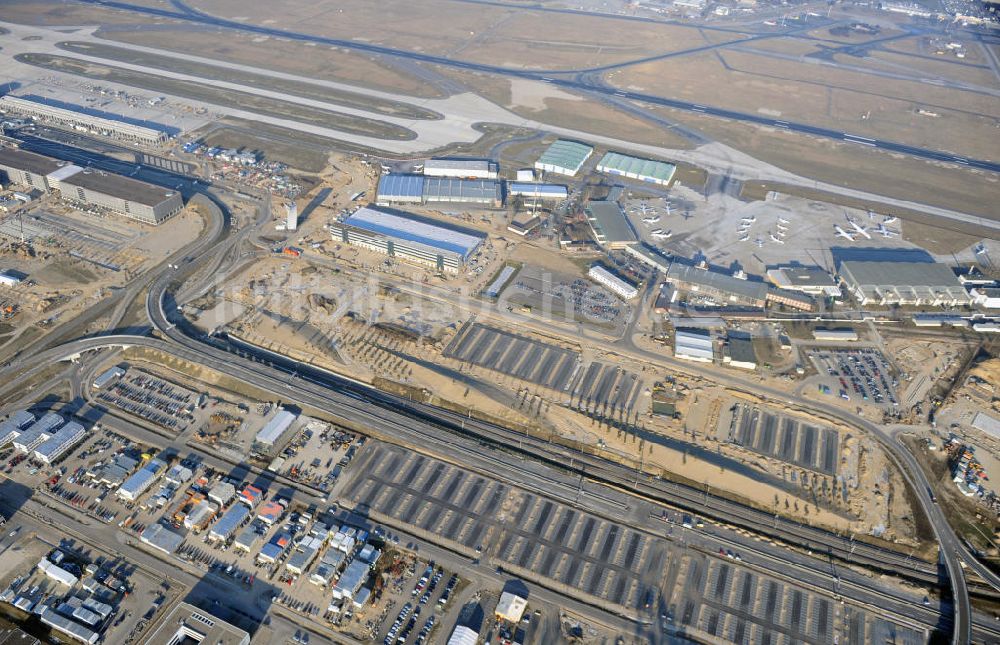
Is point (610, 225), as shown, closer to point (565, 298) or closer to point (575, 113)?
point (565, 298)

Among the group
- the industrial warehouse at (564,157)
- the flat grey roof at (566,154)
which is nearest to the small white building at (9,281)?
the industrial warehouse at (564,157)

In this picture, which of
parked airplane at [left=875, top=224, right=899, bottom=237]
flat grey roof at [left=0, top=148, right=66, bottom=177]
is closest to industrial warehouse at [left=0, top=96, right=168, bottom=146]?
flat grey roof at [left=0, top=148, right=66, bottom=177]

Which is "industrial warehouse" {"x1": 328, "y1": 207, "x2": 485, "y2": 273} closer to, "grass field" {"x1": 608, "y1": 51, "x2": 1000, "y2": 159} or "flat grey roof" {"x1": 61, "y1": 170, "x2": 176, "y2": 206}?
"flat grey roof" {"x1": 61, "y1": 170, "x2": 176, "y2": 206}

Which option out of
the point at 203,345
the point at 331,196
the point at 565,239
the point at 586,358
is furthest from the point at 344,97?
the point at 586,358

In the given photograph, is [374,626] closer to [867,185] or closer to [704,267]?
[704,267]

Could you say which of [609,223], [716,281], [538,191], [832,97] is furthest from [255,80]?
[832,97]

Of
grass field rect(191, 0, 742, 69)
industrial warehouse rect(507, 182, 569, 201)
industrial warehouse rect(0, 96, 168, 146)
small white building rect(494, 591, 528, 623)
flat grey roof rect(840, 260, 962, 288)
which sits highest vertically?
grass field rect(191, 0, 742, 69)
